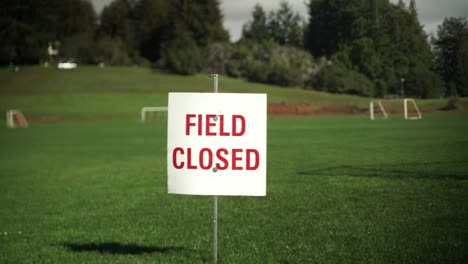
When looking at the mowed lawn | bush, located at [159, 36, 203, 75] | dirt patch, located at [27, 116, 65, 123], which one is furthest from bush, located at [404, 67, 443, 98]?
bush, located at [159, 36, 203, 75]

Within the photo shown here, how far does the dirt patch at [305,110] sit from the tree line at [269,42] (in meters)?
4.16

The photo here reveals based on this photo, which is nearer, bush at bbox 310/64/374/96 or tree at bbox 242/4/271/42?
bush at bbox 310/64/374/96

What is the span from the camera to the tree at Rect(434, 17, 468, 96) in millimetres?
15734

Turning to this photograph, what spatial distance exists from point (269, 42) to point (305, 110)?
774 cm

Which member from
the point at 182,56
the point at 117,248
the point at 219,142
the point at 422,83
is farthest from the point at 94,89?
the point at 219,142

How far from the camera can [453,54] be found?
55.4ft

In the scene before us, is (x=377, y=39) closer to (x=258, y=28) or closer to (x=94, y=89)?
(x=258, y=28)

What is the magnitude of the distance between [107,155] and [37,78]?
225 ft

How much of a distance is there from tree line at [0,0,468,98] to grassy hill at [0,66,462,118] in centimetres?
223

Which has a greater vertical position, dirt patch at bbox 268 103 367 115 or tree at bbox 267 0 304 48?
tree at bbox 267 0 304 48

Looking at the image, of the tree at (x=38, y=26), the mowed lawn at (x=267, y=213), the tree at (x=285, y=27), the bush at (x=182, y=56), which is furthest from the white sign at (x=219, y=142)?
the bush at (x=182, y=56)

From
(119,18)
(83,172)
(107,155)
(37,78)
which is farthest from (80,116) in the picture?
(83,172)

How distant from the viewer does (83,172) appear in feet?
74.1

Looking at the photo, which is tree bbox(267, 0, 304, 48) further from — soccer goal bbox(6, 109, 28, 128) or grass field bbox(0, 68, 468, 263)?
soccer goal bbox(6, 109, 28, 128)
